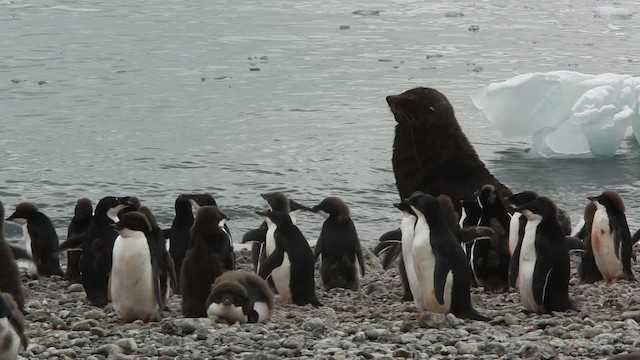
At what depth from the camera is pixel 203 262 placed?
24.3ft

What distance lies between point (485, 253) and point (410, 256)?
46.5 inches

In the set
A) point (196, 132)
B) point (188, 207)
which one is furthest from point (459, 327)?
point (196, 132)

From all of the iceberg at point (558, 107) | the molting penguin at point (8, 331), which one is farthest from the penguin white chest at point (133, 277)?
the iceberg at point (558, 107)

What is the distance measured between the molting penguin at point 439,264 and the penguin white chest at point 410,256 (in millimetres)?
64

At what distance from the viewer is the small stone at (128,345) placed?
19.3ft

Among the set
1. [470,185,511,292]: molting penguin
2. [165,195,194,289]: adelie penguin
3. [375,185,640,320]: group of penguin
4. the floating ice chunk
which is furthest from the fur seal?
the floating ice chunk

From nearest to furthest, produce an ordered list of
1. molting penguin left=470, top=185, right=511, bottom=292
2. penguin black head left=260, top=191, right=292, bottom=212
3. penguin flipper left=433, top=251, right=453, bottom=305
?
penguin flipper left=433, top=251, right=453, bottom=305 < molting penguin left=470, top=185, right=511, bottom=292 < penguin black head left=260, top=191, right=292, bottom=212

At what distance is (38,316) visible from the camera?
23.9ft

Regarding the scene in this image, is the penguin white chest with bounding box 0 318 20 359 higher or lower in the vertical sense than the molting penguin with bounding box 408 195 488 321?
higher

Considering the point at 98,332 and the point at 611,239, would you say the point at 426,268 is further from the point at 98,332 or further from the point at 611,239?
the point at 611,239

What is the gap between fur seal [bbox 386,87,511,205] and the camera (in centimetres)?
970

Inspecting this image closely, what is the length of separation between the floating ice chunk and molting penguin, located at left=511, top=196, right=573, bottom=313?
27194mm

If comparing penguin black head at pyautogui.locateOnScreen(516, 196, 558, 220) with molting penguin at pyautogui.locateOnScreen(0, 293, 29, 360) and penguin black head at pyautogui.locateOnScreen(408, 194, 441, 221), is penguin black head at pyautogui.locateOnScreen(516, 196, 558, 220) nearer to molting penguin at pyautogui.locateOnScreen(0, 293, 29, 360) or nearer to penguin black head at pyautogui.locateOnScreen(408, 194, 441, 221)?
penguin black head at pyautogui.locateOnScreen(408, 194, 441, 221)

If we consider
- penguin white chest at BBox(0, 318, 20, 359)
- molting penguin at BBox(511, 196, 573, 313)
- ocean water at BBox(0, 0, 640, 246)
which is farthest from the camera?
ocean water at BBox(0, 0, 640, 246)
